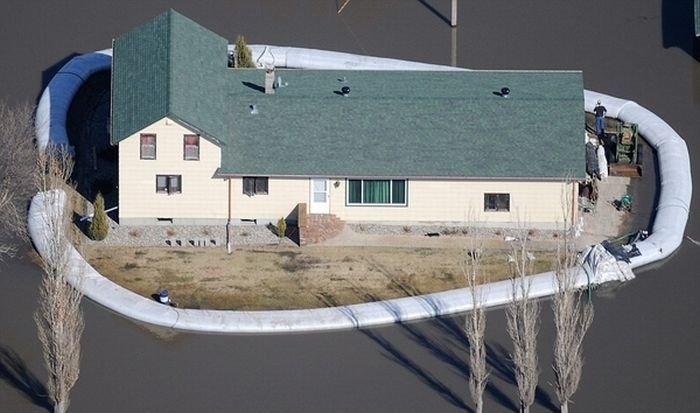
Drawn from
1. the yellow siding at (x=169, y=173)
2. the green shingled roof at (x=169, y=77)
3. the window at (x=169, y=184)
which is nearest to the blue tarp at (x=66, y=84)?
the green shingled roof at (x=169, y=77)

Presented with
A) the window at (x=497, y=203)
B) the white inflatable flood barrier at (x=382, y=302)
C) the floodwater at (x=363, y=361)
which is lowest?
the floodwater at (x=363, y=361)

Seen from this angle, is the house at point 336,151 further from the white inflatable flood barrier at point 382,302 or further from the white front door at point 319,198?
the white inflatable flood barrier at point 382,302

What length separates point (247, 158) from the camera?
8344cm

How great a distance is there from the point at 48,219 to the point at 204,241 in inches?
373

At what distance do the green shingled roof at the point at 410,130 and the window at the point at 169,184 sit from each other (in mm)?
2087

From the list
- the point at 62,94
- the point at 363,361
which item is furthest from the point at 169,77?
the point at 363,361

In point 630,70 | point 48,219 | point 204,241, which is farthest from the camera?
point 630,70

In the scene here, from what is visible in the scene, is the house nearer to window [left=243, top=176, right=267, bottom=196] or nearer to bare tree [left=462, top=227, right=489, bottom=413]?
window [left=243, top=176, right=267, bottom=196]

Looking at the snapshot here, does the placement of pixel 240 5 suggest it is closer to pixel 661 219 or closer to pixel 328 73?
pixel 328 73

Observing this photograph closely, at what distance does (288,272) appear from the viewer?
80750 mm

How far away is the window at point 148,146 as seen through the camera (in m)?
83.1

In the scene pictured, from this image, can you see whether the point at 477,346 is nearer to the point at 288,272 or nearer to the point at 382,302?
the point at 382,302

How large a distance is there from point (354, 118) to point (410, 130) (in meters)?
2.49

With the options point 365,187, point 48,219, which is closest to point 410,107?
point 365,187
